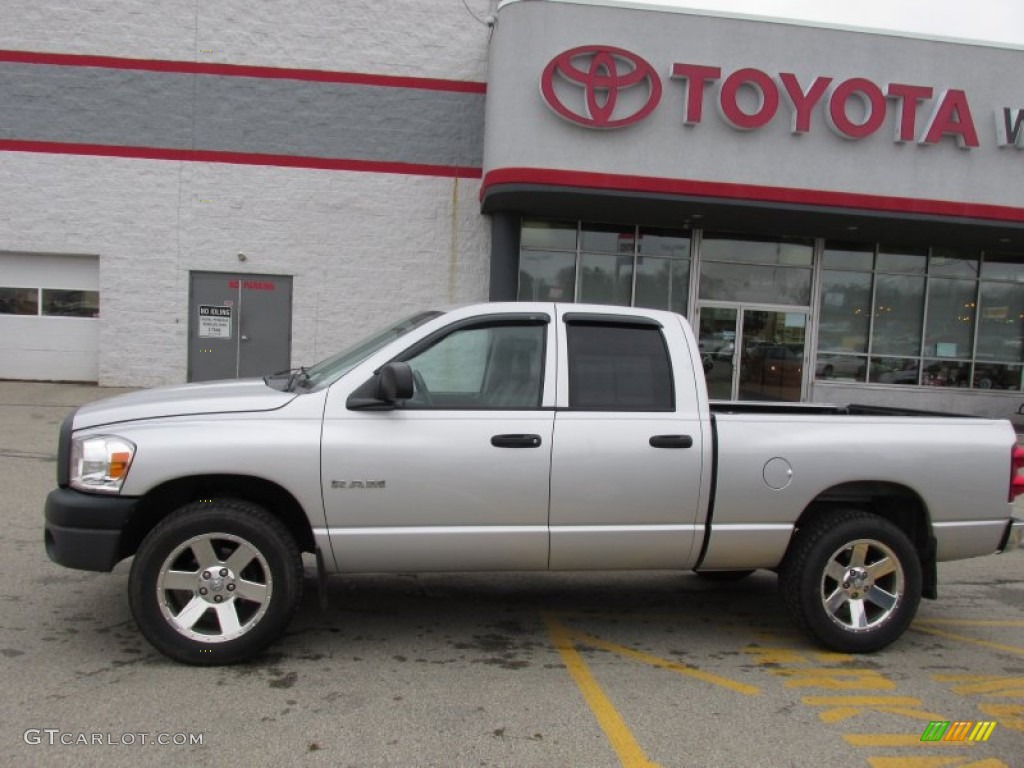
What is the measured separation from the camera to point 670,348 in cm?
448

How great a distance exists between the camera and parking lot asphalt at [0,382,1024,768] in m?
3.25

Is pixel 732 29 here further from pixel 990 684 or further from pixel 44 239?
pixel 44 239

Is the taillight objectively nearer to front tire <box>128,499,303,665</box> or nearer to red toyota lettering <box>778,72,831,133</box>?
front tire <box>128,499,303,665</box>

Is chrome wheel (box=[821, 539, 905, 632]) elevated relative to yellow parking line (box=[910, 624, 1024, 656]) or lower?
elevated

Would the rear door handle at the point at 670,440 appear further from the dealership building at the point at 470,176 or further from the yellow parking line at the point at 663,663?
the dealership building at the point at 470,176

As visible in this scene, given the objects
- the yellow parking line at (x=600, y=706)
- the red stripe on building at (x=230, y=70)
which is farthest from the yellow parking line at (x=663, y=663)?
the red stripe on building at (x=230, y=70)

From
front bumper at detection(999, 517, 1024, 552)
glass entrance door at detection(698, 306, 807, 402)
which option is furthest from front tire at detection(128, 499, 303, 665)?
glass entrance door at detection(698, 306, 807, 402)

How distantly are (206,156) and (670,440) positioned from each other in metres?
12.7

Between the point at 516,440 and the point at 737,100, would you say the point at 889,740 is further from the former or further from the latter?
the point at 737,100

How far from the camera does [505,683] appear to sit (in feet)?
12.8

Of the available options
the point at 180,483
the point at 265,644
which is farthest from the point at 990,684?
the point at 180,483

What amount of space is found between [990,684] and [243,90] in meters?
14.3

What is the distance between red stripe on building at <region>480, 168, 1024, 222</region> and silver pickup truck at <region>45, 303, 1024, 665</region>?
834 cm

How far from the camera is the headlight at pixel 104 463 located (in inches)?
149
